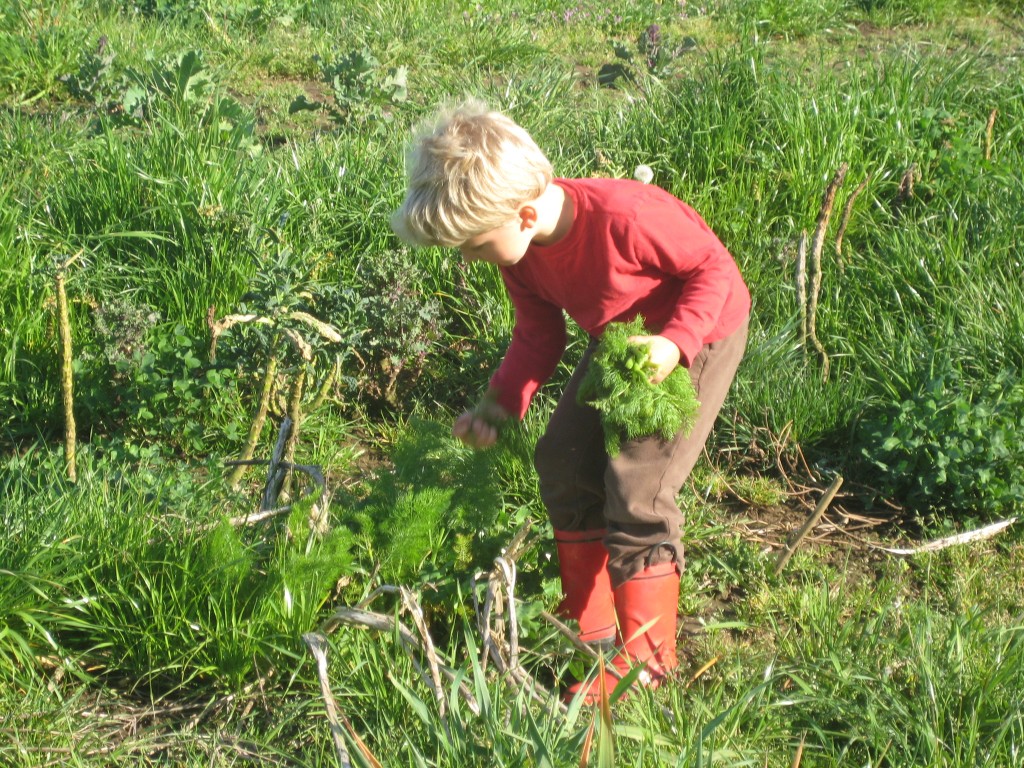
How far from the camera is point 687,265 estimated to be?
2.50 meters

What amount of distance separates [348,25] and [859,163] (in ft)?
11.5

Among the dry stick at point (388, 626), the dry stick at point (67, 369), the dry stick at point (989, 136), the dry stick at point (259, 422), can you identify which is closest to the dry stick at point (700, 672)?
the dry stick at point (388, 626)

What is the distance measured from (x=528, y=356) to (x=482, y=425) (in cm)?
23

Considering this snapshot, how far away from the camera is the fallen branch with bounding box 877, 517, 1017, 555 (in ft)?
10.3

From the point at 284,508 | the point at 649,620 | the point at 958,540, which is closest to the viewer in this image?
the point at 649,620

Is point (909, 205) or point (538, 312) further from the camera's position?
point (909, 205)

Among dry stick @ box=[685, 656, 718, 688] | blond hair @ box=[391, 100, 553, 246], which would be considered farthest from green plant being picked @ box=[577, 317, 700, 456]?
dry stick @ box=[685, 656, 718, 688]

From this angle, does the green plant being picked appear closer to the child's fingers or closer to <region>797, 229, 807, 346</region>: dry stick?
the child's fingers

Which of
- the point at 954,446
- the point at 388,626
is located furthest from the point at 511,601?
the point at 954,446

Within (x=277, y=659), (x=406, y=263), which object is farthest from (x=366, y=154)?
(x=277, y=659)

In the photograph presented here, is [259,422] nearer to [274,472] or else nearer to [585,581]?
[274,472]

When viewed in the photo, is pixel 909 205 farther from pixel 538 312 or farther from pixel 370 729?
pixel 370 729

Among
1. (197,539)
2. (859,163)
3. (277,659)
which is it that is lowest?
(277,659)

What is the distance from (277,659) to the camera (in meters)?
2.50
